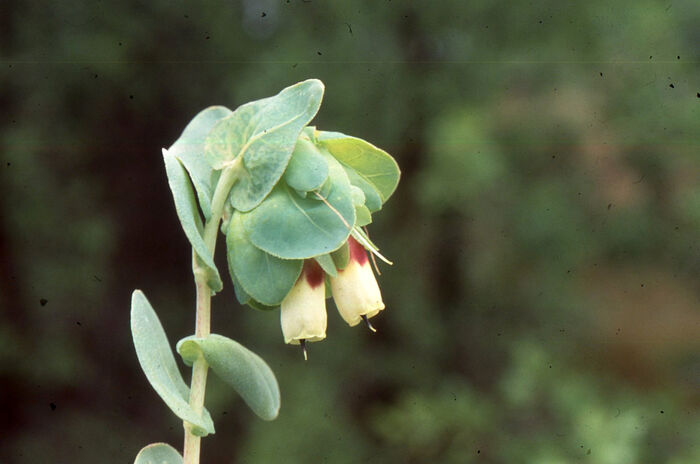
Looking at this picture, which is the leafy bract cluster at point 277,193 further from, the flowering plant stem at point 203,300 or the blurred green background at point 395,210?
the blurred green background at point 395,210

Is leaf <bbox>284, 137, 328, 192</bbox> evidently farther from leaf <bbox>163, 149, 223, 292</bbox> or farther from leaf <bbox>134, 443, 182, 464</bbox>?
leaf <bbox>134, 443, 182, 464</bbox>

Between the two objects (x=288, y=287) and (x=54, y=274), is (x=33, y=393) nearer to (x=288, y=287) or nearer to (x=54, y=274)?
(x=54, y=274)

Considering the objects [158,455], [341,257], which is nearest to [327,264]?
[341,257]

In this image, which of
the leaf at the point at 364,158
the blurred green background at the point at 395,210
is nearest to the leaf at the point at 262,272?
the leaf at the point at 364,158

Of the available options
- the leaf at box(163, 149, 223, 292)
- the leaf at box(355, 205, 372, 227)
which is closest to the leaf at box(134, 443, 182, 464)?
the leaf at box(163, 149, 223, 292)

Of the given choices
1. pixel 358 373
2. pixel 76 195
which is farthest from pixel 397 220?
pixel 76 195

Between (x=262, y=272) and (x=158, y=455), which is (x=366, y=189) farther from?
(x=158, y=455)

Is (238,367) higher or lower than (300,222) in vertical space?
lower
